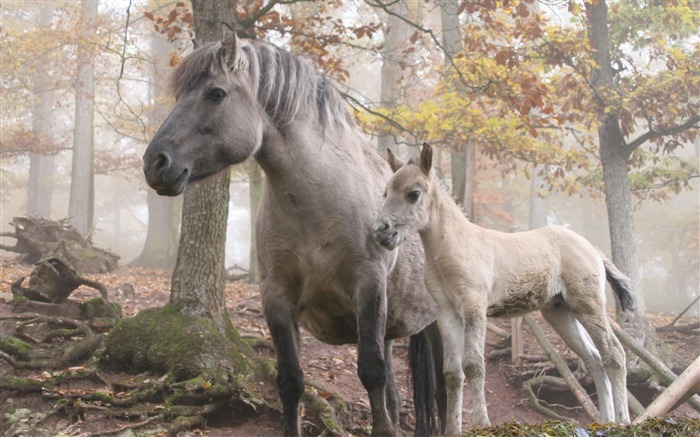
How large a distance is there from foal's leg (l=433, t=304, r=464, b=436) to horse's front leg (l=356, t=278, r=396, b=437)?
44 centimetres

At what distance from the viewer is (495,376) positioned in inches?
392

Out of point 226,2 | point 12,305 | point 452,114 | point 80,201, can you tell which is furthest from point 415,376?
point 80,201

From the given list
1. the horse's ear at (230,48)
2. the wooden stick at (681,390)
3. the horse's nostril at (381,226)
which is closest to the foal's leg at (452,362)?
the horse's nostril at (381,226)

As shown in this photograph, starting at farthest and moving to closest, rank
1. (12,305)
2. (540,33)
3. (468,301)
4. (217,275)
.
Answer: (540,33), (12,305), (217,275), (468,301)

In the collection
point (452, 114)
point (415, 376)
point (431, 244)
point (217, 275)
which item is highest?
point (452, 114)

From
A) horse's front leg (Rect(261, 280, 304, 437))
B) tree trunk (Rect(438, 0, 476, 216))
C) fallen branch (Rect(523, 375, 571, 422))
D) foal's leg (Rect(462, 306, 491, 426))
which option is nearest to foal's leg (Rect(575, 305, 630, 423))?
foal's leg (Rect(462, 306, 491, 426))

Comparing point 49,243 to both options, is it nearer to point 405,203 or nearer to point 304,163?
point 304,163

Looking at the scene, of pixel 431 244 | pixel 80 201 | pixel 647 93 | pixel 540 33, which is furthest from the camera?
pixel 80 201

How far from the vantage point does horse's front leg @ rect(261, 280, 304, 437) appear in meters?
4.54

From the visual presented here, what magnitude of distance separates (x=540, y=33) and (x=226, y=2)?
4884 millimetres

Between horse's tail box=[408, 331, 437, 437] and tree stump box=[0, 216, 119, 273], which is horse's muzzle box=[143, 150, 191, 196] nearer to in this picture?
horse's tail box=[408, 331, 437, 437]

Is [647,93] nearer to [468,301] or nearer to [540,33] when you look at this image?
[540,33]

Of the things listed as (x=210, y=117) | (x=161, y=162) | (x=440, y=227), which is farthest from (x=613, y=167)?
(x=161, y=162)

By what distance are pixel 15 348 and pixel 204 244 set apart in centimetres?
228
